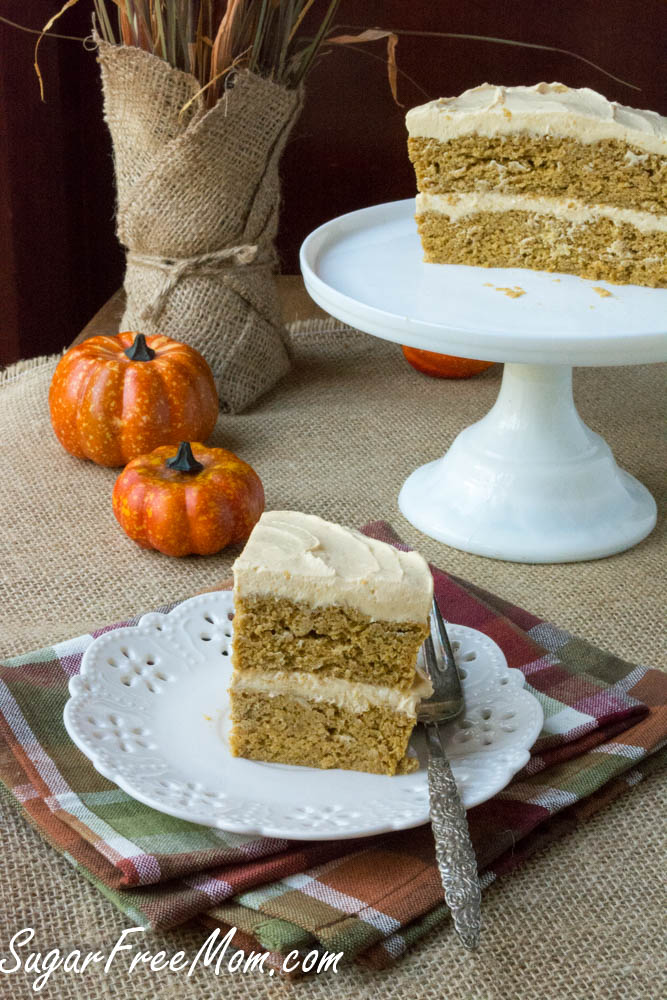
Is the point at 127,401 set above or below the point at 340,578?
below

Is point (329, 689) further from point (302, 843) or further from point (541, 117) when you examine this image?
point (541, 117)

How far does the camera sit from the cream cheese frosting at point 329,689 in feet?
3.58

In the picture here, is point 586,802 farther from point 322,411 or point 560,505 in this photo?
point 322,411

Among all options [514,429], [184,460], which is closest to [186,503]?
[184,460]

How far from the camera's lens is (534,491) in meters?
1.72

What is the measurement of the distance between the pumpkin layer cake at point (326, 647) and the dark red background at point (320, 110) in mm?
1642

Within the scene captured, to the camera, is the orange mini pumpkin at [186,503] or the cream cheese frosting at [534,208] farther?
the cream cheese frosting at [534,208]

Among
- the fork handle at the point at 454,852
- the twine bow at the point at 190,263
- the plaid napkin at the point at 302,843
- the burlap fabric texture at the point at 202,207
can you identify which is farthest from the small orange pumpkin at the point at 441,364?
the fork handle at the point at 454,852

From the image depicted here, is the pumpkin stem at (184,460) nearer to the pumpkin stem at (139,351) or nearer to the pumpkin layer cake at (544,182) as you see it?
the pumpkin stem at (139,351)

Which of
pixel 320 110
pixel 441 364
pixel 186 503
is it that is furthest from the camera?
pixel 320 110

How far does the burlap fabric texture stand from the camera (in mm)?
1957

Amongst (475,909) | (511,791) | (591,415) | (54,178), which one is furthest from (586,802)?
(54,178)

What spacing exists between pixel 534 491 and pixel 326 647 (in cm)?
73

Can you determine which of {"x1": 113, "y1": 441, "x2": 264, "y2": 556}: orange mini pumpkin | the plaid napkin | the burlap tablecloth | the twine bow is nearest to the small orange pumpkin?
the burlap tablecloth
